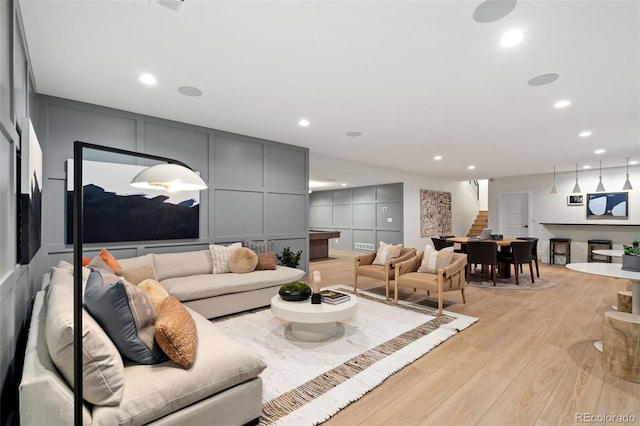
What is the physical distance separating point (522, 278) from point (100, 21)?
7530mm

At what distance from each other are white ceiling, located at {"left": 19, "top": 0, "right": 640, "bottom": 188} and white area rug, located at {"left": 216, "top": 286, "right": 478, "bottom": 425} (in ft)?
8.67

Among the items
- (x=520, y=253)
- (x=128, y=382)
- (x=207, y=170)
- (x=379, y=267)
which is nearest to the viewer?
(x=128, y=382)

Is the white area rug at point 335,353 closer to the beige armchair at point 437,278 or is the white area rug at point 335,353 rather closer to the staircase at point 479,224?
the beige armchair at point 437,278

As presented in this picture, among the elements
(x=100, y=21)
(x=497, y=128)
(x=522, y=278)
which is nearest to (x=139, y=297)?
(x=100, y=21)

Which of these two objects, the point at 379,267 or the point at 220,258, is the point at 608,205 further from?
the point at 220,258

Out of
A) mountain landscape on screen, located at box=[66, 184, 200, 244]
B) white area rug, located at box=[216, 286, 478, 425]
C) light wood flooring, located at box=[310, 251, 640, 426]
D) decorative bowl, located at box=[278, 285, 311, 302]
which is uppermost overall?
mountain landscape on screen, located at box=[66, 184, 200, 244]

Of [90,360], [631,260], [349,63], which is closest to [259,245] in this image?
[349,63]

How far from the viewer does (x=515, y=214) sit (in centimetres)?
954

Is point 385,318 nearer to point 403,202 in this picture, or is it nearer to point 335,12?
point 335,12

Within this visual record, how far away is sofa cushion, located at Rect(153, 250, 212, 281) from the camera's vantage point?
391 cm

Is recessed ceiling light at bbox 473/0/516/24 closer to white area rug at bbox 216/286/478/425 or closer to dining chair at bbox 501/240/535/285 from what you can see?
white area rug at bbox 216/286/478/425

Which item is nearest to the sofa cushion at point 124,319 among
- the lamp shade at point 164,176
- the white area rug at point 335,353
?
the lamp shade at point 164,176

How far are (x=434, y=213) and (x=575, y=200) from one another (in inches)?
148

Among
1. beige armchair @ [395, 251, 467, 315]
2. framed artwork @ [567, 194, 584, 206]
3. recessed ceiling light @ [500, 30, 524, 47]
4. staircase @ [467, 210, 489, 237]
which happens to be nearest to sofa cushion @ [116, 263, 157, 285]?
beige armchair @ [395, 251, 467, 315]
